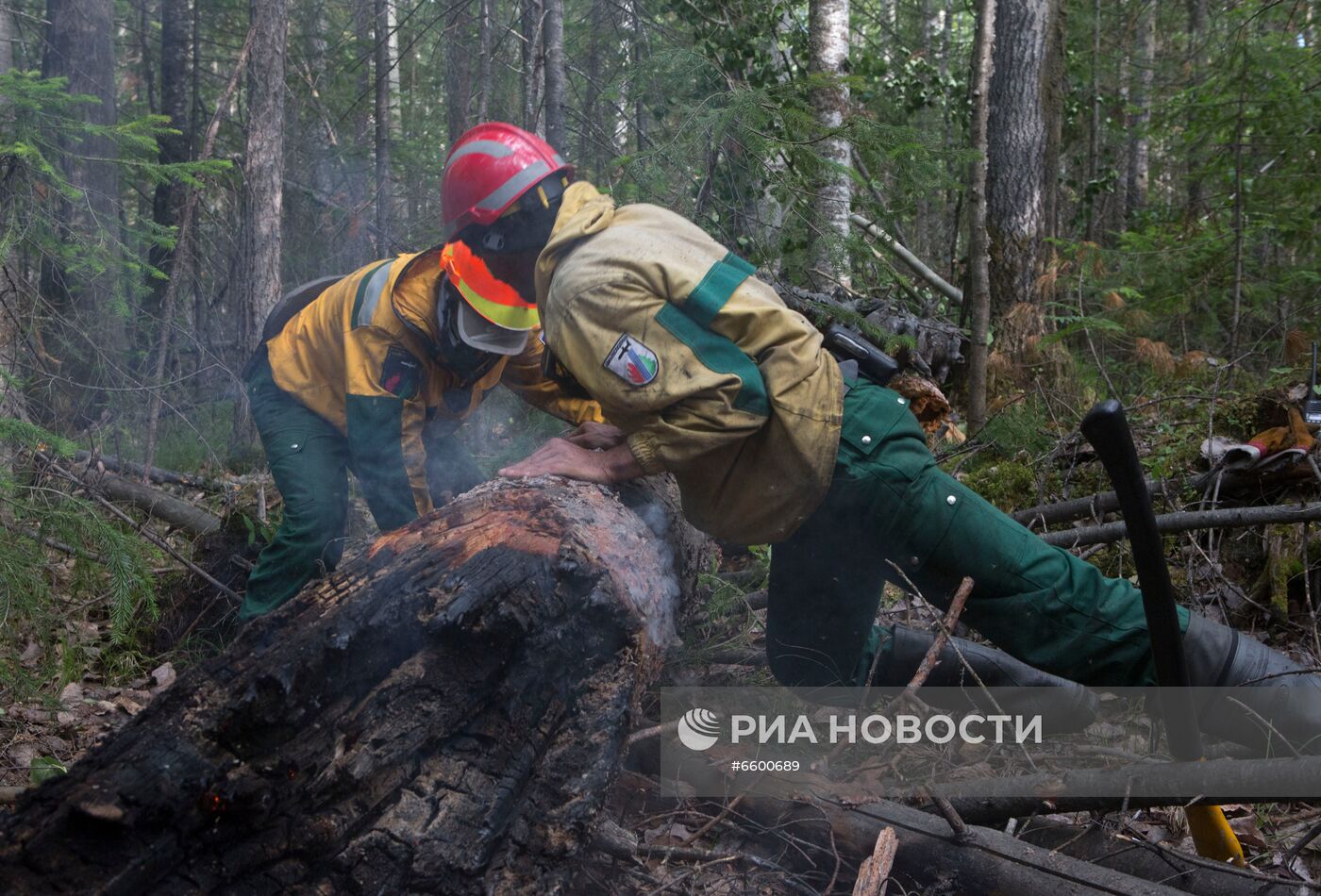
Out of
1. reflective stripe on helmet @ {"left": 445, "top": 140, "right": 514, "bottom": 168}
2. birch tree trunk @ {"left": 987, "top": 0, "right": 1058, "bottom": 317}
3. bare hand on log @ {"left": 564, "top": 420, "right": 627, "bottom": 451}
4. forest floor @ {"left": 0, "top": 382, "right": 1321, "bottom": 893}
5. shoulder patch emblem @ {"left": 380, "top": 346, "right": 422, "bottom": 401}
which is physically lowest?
forest floor @ {"left": 0, "top": 382, "right": 1321, "bottom": 893}

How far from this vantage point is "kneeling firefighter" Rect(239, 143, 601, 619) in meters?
3.53

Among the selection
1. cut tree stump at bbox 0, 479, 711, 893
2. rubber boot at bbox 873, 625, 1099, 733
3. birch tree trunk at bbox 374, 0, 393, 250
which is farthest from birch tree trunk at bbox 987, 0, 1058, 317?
cut tree stump at bbox 0, 479, 711, 893

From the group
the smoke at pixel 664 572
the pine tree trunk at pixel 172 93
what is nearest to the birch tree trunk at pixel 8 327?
the smoke at pixel 664 572

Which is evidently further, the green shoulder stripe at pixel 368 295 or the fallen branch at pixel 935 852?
the green shoulder stripe at pixel 368 295

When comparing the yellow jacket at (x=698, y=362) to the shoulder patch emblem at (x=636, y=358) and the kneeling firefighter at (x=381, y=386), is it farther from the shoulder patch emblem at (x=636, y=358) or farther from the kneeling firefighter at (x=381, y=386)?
the kneeling firefighter at (x=381, y=386)

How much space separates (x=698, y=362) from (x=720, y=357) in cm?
7

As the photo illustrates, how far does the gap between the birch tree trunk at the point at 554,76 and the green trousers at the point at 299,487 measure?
2.25 m

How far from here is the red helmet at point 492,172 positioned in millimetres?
3230

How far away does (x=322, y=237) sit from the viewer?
10133 mm

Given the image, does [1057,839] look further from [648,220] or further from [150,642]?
[150,642]

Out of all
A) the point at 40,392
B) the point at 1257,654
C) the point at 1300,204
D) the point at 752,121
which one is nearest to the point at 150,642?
the point at 40,392

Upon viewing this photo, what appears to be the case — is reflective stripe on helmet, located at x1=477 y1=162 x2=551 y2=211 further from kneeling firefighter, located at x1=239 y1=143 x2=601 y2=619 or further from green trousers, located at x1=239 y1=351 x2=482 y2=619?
green trousers, located at x1=239 y1=351 x2=482 y2=619

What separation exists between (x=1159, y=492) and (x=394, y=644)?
A: 3332mm

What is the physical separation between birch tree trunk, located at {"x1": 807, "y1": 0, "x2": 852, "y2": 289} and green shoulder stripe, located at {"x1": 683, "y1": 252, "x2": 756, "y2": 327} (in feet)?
6.46
